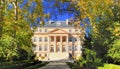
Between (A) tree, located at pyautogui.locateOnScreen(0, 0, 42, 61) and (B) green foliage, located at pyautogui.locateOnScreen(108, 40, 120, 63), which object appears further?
(A) tree, located at pyautogui.locateOnScreen(0, 0, 42, 61)

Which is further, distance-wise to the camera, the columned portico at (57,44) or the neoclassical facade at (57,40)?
the neoclassical facade at (57,40)

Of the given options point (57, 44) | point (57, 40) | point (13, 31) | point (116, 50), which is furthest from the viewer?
point (57, 40)

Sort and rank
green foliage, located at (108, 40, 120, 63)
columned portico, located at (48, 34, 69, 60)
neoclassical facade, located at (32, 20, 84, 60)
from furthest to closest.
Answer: neoclassical facade, located at (32, 20, 84, 60) < columned portico, located at (48, 34, 69, 60) < green foliage, located at (108, 40, 120, 63)

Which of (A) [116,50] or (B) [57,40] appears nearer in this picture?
(A) [116,50]

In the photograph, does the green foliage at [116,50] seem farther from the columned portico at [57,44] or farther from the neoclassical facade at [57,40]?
the neoclassical facade at [57,40]

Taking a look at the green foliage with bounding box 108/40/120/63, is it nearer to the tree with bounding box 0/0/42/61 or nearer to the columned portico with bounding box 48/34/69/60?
the tree with bounding box 0/0/42/61

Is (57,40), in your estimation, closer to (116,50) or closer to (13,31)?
(13,31)

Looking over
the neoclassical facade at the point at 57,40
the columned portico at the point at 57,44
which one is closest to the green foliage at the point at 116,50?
the columned portico at the point at 57,44

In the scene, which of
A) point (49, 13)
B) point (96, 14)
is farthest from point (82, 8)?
point (49, 13)


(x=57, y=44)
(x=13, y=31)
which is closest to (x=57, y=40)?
(x=57, y=44)

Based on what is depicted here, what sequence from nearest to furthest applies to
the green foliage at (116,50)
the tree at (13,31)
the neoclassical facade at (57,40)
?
the green foliage at (116,50)
the tree at (13,31)
the neoclassical facade at (57,40)

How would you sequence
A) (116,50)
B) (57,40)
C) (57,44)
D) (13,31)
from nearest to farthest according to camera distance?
(116,50)
(13,31)
(57,44)
(57,40)

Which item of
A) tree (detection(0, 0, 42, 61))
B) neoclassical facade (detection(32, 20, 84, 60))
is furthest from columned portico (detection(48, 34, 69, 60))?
tree (detection(0, 0, 42, 61))

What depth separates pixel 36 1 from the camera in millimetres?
34281
